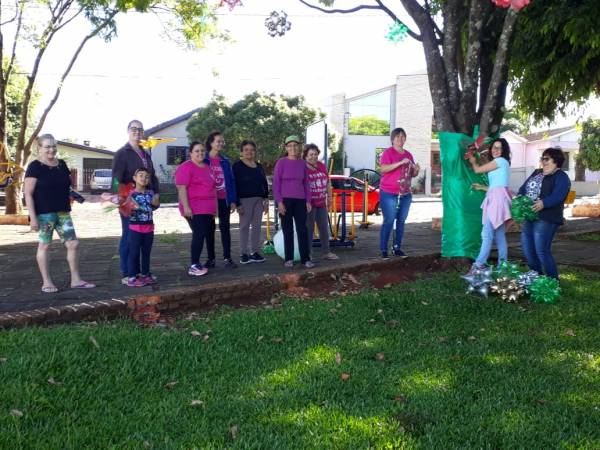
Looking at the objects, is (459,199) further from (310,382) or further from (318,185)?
(310,382)

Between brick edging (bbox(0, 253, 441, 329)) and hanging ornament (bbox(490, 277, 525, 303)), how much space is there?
1.61 metres

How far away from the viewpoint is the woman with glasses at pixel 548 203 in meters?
5.69

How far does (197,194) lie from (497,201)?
3234 millimetres

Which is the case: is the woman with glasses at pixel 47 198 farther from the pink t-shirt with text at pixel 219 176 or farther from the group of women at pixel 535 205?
the group of women at pixel 535 205

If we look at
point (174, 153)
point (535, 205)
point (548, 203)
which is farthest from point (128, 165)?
point (174, 153)

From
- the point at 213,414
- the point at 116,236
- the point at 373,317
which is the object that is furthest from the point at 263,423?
the point at 116,236

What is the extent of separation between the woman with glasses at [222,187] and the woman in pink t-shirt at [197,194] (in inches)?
14.7

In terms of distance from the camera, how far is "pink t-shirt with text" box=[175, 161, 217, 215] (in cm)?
607

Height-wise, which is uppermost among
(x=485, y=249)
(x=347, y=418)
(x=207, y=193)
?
(x=207, y=193)

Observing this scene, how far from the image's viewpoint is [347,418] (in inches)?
116

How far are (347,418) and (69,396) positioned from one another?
5.10ft

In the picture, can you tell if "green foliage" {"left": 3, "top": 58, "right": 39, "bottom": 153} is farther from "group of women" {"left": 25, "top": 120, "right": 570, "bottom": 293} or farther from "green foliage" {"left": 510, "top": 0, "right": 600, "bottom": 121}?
"green foliage" {"left": 510, "top": 0, "right": 600, "bottom": 121}

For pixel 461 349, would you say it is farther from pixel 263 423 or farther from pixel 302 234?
pixel 302 234

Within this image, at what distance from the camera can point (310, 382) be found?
11.2 ft
